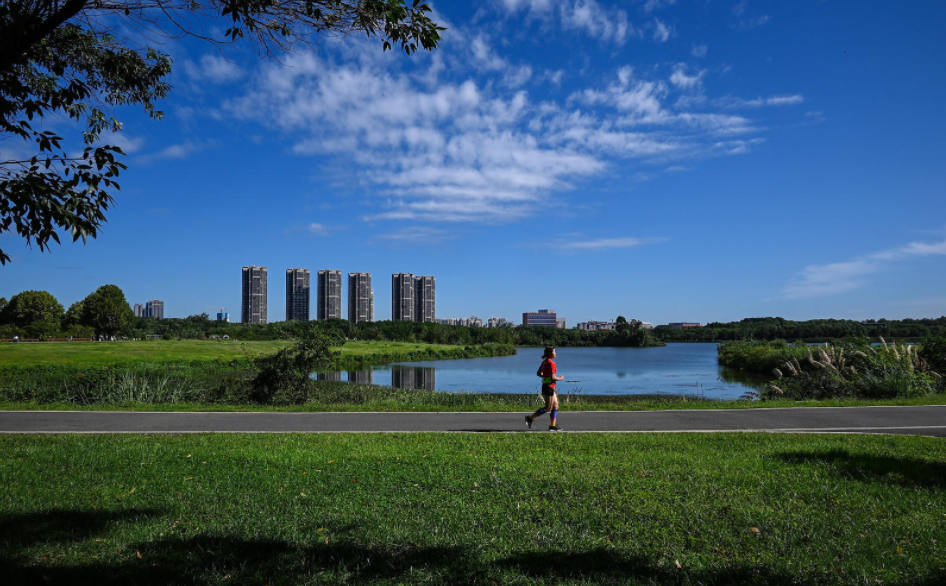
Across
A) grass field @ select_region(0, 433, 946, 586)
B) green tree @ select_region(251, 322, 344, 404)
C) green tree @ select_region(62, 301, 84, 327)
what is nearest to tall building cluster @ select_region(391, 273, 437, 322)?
green tree @ select_region(62, 301, 84, 327)

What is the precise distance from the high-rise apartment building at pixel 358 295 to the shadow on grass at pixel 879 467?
127 meters

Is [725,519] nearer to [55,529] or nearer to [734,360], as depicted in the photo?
[55,529]

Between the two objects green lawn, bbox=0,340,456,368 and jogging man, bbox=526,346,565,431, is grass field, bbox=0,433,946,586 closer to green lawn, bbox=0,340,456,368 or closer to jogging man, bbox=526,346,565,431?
jogging man, bbox=526,346,565,431

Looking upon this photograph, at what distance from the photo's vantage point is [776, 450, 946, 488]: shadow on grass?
23.2 ft

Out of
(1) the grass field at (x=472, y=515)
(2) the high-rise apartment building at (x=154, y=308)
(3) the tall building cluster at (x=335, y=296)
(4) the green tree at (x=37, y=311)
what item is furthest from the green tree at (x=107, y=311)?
(2) the high-rise apartment building at (x=154, y=308)

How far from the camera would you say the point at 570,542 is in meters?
4.88

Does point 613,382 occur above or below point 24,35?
below

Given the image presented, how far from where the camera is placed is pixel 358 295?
13188 centimetres

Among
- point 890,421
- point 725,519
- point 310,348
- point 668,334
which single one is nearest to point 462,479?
point 725,519

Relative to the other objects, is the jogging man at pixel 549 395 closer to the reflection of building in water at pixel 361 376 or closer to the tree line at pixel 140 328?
the reflection of building in water at pixel 361 376

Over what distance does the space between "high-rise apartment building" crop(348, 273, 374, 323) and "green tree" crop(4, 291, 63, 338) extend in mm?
58994

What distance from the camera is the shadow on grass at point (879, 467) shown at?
23.2 feet

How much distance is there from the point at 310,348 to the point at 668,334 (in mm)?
151155

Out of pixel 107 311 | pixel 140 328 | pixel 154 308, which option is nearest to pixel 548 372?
pixel 107 311
